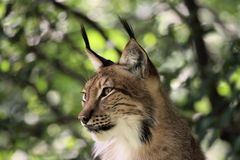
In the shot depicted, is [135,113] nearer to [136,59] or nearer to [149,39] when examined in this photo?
[136,59]

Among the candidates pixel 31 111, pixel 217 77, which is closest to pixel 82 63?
pixel 31 111

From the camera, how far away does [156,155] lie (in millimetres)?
6695

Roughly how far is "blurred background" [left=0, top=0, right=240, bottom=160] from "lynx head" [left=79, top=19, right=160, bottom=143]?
1979 millimetres

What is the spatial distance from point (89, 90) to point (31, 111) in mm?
2886

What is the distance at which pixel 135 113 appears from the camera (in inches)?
259

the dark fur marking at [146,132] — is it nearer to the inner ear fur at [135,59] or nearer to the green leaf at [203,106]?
the inner ear fur at [135,59]

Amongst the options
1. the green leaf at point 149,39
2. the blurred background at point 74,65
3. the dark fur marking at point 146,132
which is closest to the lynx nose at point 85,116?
the dark fur marking at point 146,132

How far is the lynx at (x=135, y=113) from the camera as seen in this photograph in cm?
658

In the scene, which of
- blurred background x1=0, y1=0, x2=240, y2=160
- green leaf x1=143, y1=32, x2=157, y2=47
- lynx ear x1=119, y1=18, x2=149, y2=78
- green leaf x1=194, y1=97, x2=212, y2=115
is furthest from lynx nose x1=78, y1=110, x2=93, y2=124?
green leaf x1=143, y1=32, x2=157, y2=47

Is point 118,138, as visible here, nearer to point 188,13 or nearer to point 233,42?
point 233,42

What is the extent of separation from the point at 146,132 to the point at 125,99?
31 centimetres

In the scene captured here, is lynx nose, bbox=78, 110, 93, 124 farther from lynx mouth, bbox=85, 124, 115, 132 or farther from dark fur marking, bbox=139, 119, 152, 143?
dark fur marking, bbox=139, 119, 152, 143

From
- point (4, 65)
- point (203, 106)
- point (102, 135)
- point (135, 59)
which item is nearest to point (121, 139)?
point (102, 135)

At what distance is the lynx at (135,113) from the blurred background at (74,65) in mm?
1948
